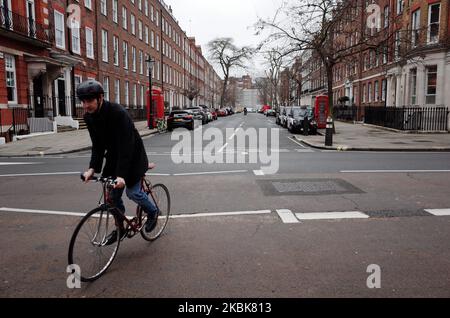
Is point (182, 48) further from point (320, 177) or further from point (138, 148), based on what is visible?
point (138, 148)

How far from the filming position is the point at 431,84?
27.5m

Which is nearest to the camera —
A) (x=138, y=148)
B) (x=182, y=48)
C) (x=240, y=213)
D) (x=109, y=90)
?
(x=138, y=148)

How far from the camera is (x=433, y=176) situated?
9.42 meters

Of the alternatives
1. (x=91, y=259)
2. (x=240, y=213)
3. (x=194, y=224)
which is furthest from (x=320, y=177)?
(x=91, y=259)

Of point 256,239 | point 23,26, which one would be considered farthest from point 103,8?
point 256,239

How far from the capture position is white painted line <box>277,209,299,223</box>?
5.77 metres

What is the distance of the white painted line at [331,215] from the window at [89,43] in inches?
1088

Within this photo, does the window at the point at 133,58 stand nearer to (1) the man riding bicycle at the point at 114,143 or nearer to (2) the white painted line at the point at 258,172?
(2) the white painted line at the point at 258,172

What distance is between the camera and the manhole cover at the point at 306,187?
25.2 feet

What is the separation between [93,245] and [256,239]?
6.70ft

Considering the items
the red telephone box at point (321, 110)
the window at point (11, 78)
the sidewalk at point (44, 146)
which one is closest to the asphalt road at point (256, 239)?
the sidewalk at point (44, 146)

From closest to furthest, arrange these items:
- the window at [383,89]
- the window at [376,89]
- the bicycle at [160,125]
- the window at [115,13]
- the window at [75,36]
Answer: the window at [75,36], the bicycle at [160,125], the window at [115,13], the window at [383,89], the window at [376,89]

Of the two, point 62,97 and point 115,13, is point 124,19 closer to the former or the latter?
point 115,13
